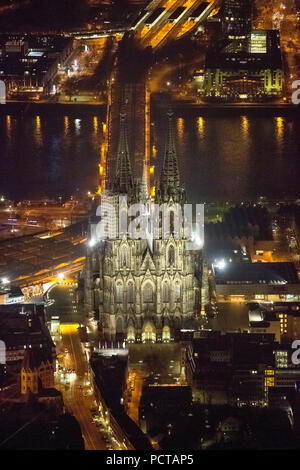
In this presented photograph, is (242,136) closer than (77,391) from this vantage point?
No

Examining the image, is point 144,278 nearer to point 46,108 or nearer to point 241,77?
point 46,108

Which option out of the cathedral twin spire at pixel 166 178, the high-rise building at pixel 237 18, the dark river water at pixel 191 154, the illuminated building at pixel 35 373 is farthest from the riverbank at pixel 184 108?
the illuminated building at pixel 35 373

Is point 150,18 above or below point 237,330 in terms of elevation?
above

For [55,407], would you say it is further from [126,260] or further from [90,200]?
[90,200]

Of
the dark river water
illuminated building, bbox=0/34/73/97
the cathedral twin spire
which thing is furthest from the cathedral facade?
illuminated building, bbox=0/34/73/97

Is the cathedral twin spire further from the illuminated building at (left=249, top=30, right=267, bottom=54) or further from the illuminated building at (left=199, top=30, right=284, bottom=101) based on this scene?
the illuminated building at (left=249, top=30, right=267, bottom=54)
